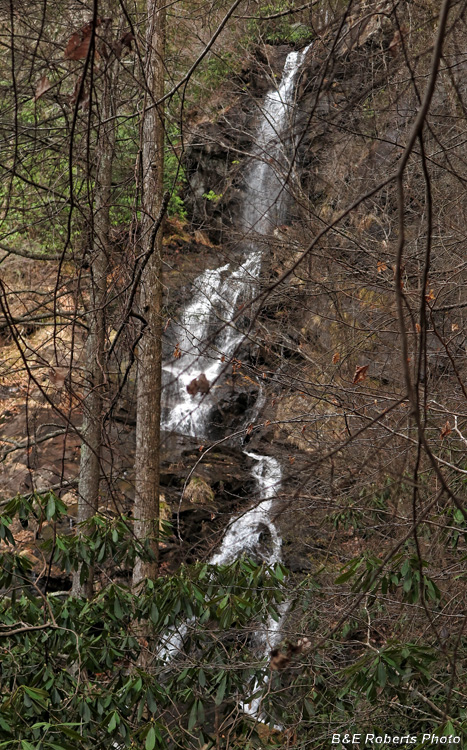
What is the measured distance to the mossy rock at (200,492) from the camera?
9211 millimetres

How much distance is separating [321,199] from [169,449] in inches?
185

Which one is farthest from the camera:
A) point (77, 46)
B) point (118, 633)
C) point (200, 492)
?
point (200, 492)

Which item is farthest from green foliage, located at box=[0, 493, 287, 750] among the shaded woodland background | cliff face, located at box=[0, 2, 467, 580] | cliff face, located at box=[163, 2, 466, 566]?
cliff face, located at box=[163, 2, 466, 566]

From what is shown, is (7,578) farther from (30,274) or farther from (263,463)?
(30,274)

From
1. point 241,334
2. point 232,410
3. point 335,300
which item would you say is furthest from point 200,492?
point 335,300

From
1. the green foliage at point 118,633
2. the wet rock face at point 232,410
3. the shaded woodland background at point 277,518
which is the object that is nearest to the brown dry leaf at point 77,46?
the shaded woodland background at point 277,518

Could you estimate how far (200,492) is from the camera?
9.29 m

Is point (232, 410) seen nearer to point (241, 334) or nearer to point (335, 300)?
point (241, 334)

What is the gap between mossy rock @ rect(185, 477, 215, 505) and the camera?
921cm

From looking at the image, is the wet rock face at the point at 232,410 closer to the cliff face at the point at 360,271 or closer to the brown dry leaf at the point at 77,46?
the cliff face at the point at 360,271

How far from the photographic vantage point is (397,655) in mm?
2457

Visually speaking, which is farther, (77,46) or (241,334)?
(241,334)

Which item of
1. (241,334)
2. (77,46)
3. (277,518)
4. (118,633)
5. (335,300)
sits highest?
(77,46)

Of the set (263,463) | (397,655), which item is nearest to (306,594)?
(397,655)
